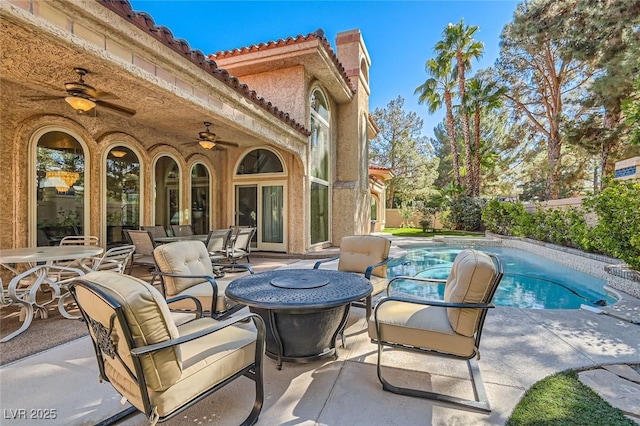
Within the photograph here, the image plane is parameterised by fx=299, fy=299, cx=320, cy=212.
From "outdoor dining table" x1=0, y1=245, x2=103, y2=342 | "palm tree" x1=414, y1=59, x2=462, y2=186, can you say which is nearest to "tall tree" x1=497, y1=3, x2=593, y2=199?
"palm tree" x1=414, y1=59, x2=462, y2=186

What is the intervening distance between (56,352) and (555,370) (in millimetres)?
Answer: 5250

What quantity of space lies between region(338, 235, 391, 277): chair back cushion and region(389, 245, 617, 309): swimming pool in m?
2.45

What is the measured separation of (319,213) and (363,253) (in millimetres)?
6694

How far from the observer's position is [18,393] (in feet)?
8.54

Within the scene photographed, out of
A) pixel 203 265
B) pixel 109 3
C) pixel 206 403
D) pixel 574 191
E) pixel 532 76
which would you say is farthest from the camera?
pixel 574 191

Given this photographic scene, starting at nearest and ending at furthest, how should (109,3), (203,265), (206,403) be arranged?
(206,403), (109,3), (203,265)

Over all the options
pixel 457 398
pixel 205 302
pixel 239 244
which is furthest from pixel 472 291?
pixel 239 244

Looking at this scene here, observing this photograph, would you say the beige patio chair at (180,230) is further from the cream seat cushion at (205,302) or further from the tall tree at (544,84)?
the tall tree at (544,84)

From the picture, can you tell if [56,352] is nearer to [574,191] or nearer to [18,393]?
[18,393]

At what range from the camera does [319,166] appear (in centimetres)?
1150

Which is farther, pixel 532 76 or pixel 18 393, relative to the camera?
pixel 532 76

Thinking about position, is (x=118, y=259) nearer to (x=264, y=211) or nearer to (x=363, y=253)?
(x=363, y=253)

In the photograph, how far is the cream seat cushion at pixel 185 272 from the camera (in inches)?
145

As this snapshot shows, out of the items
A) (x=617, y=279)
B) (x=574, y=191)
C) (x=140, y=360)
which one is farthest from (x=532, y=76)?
(x=140, y=360)
